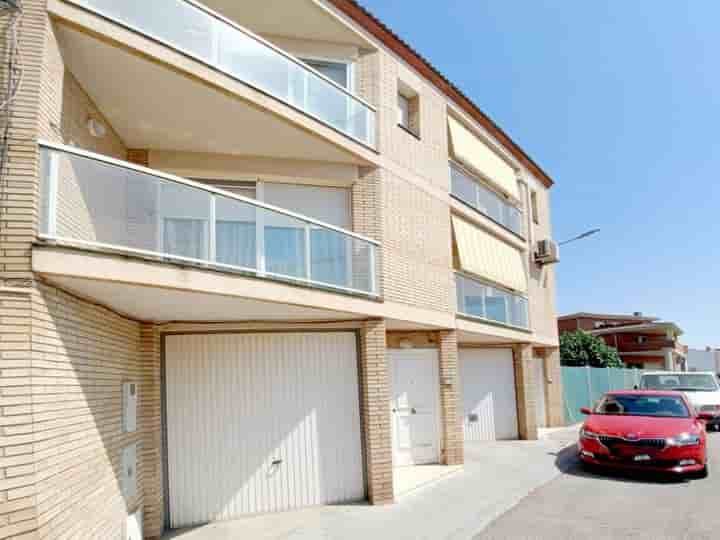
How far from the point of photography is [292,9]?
369 inches

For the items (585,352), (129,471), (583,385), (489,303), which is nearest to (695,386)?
(583,385)

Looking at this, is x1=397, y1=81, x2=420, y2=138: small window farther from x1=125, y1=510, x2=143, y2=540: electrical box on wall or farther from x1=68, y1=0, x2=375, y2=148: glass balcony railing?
x1=125, y1=510, x2=143, y2=540: electrical box on wall

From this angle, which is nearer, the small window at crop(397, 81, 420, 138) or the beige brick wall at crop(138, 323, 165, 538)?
the beige brick wall at crop(138, 323, 165, 538)

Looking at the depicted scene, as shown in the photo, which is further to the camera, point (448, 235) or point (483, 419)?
point (483, 419)

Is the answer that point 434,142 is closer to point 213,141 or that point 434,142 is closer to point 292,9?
point 292,9

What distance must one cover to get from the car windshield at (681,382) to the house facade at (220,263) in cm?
791

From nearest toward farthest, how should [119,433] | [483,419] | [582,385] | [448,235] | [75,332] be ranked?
[75,332]
[119,433]
[448,235]
[483,419]
[582,385]

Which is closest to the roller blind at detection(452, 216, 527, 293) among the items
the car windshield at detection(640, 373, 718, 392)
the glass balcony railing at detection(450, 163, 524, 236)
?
the glass balcony railing at detection(450, 163, 524, 236)

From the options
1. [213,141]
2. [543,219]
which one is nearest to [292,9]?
[213,141]

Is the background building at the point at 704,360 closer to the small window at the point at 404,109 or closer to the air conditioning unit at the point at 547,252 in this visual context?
the air conditioning unit at the point at 547,252

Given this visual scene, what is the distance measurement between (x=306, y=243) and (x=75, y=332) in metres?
3.24

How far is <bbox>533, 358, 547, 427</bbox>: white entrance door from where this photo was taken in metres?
18.3

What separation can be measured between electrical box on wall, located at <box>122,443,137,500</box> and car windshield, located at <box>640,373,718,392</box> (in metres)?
15.7

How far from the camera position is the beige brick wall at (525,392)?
50.6 ft
